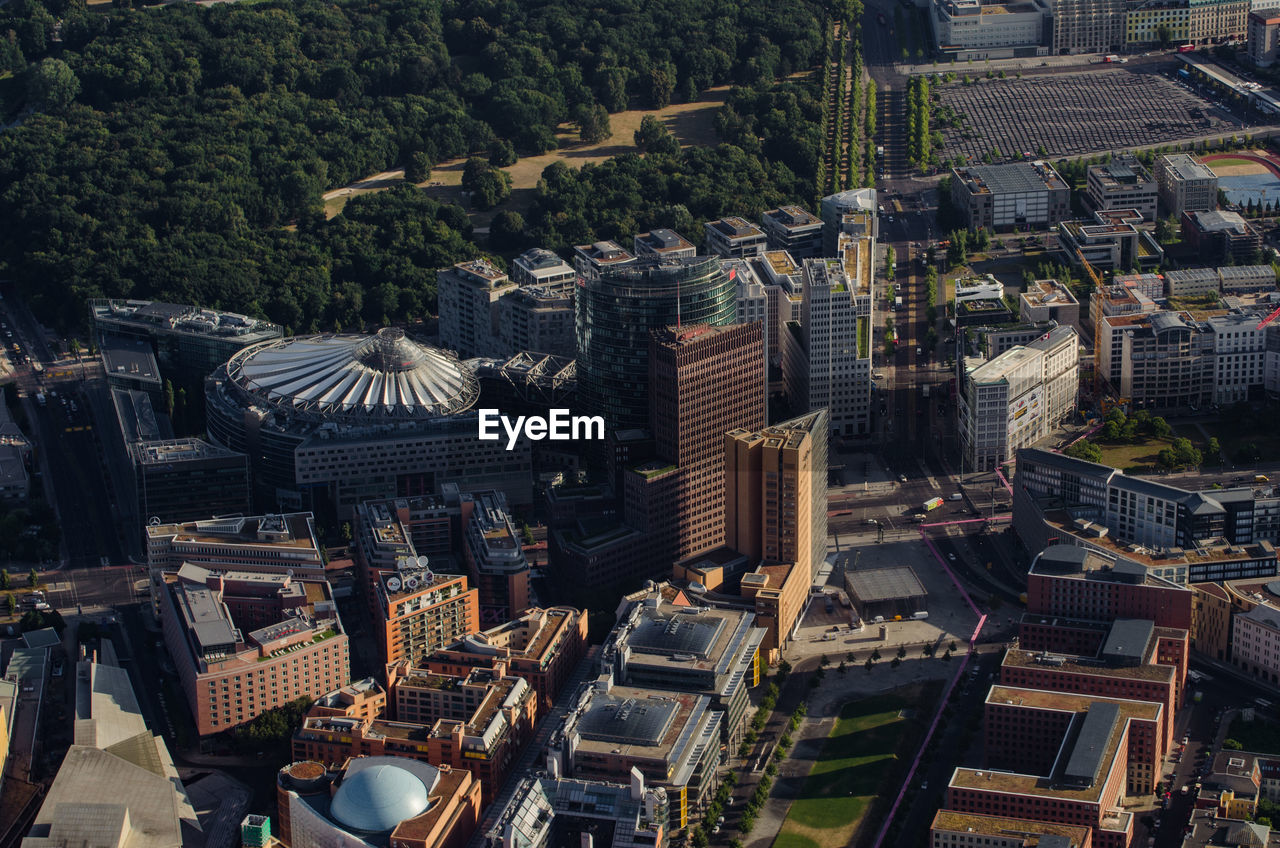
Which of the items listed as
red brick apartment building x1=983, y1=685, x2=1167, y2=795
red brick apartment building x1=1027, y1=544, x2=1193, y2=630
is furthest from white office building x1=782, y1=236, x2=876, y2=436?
red brick apartment building x1=983, y1=685, x2=1167, y2=795

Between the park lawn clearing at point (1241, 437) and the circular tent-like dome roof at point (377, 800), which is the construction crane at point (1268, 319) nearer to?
the park lawn clearing at point (1241, 437)

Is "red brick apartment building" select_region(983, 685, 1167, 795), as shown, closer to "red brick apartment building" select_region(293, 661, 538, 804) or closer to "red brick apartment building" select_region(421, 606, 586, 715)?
"red brick apartment building" select_region(421, 606, 586, 715)

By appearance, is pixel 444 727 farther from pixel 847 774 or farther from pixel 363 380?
pixel 363 380

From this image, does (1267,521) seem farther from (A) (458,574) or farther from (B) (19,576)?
(B) (19,576)

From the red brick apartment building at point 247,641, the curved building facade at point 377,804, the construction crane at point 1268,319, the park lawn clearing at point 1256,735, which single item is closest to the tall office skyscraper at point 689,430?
the red brick apartment building at point 247,641

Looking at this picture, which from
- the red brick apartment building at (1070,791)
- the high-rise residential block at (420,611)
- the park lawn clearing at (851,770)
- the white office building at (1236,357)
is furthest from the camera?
the white office building at (1236,357)

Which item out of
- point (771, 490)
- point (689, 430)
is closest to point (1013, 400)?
point (689, 430)
